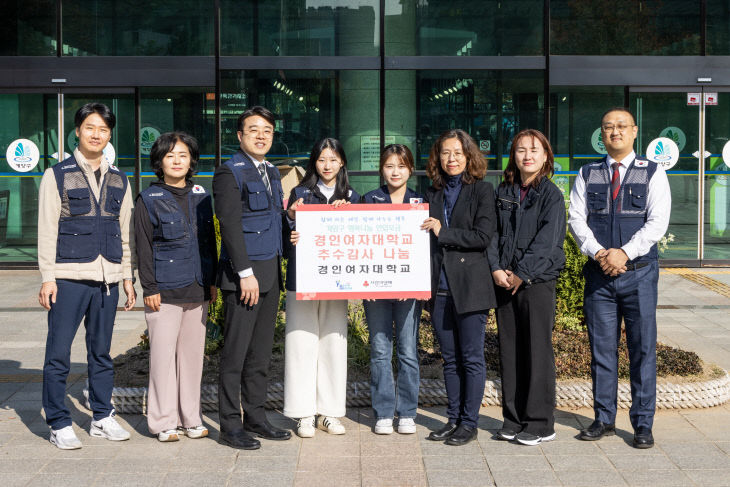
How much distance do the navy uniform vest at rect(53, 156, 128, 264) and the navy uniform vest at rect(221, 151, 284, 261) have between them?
0.74 m

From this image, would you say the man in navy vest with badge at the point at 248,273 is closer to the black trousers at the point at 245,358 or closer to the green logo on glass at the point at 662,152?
the black trousers at the point at 245,358

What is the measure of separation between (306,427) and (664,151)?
9.65m

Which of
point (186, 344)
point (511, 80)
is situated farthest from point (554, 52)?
point (186, 344)

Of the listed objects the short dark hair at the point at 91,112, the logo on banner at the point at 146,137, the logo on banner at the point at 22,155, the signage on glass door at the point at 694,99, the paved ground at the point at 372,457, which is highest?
Answer: the signage on glass door at the point at 694,99

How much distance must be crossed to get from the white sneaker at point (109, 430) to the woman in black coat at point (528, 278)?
7.83 ft

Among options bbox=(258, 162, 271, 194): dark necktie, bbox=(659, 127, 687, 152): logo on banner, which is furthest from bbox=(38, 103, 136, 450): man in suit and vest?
bbox=(659, 127, 687, 152): logo on banner

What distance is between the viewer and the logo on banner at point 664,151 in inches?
536

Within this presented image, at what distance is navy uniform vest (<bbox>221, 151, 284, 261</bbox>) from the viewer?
5422mm

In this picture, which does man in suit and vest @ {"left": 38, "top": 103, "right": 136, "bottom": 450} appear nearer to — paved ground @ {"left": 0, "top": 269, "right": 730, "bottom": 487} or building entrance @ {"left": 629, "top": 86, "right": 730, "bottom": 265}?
paved ground @ {"left": 0, "top": 269, "right": 730, "bottom": 487}

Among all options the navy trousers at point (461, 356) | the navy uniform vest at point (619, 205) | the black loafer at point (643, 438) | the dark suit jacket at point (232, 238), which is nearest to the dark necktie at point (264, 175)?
the dark suit jacket at point (232, 238)

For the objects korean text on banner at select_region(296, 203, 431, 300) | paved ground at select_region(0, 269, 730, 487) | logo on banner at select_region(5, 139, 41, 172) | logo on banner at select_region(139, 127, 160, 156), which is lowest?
paved ground at select_region(0, 269, 730, 487)

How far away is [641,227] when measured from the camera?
217 inches

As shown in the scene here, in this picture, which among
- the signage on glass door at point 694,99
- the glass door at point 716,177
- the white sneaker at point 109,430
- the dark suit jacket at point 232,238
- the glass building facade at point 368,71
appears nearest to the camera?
the dark suit jacket at point 232,238

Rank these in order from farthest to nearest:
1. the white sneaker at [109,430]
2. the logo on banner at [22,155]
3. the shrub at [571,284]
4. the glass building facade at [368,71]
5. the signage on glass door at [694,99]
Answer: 1. the logo on banner at [22,155]
2. the signage on glass door at [694,99]
3. the glass building facade at [368,71]
4. the shrub at [571,284]
5. the white sneaker at [109,430]
